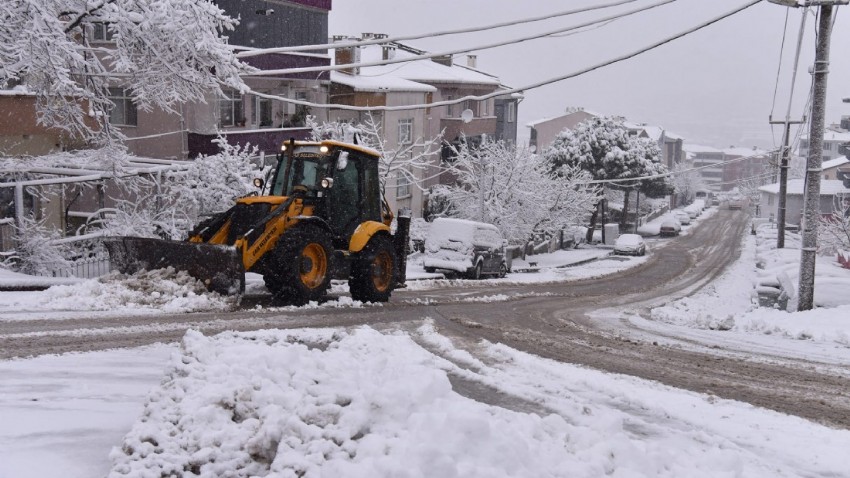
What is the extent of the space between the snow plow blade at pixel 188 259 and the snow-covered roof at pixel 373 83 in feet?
74.7

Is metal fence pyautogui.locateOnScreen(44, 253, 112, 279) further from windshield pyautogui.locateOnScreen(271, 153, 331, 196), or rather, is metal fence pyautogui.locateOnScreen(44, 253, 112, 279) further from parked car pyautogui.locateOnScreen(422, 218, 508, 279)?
parked car pyautogui.locateOnScreen(422, 218, 508, 279)

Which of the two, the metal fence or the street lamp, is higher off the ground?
the street lamp

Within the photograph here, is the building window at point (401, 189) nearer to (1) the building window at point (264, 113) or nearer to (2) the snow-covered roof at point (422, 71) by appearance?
(2) the snow-covered roof at point (422, 71)

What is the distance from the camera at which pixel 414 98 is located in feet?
133

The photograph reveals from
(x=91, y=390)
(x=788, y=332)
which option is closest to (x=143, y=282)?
(x=91, y=390)

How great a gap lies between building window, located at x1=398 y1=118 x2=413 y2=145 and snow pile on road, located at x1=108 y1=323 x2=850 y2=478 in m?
32.9

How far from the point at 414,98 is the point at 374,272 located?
28447 mm

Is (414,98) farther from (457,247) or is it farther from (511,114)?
(511,114)

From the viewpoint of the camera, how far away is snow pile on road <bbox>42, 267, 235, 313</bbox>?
1019 cm

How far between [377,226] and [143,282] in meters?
3.91

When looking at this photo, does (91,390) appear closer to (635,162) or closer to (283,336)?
(283,336)

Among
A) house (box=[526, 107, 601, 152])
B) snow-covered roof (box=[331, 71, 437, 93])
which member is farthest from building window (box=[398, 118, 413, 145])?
house (box=[526, 107, 601, 152])

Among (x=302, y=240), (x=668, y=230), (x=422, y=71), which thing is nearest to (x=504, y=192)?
(x=422, y=71)

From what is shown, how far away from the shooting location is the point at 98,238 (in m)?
16.8
